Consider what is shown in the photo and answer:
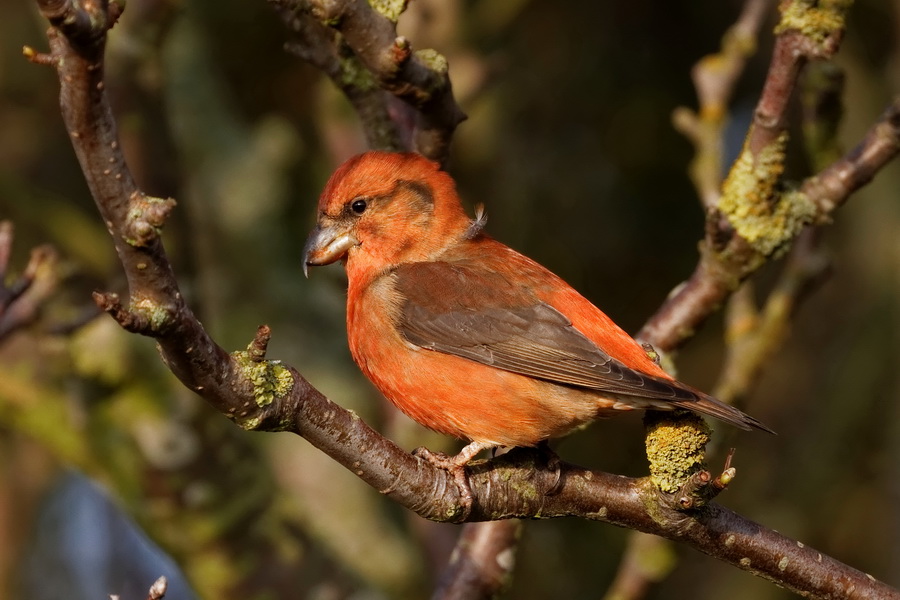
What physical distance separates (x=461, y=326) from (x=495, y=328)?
5.3 inches

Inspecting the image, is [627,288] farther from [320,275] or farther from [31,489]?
[31,489]

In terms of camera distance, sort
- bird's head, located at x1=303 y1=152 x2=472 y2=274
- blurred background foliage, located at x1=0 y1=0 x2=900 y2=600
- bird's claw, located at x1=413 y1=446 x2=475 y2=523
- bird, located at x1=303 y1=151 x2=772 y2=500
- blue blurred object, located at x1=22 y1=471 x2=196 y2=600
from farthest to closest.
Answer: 1. blue blurred object, located at x1=22 y1=471 x2=196 y2=600
2. blurred background foliage, located at x1=0 y1=0 x2=900 y2=600
3. bird's head, located at x1=303 y1=152 x2=472 y2=274
4. bird, located at x1=303 y1=151 x2=772 y2=500
5. bird's claw, located at x1=413 y1=446 x2=475 y2=523

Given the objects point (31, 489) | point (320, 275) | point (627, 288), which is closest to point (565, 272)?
point (627, 288)

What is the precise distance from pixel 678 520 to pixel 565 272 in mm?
4343

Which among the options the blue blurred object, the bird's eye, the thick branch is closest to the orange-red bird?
the bird's eye

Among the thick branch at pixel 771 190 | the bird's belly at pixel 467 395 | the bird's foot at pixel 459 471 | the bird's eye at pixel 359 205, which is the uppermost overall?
the thick branch at pixel 771 190

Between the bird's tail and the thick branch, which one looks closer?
the bird's tail

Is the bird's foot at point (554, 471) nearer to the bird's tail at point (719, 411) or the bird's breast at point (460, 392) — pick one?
the bird's breast at point (460, 392)

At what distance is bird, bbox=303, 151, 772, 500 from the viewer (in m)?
4.17

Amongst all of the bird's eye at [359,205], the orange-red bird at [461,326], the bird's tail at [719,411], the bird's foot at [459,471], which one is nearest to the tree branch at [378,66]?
the orange-red bird at [461,326]

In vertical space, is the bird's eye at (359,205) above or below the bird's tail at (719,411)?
above

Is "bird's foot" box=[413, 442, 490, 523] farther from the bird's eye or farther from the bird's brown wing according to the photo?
the bird's eye

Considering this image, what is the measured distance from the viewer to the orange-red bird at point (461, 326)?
4176mm

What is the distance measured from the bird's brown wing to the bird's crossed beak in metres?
0.26
